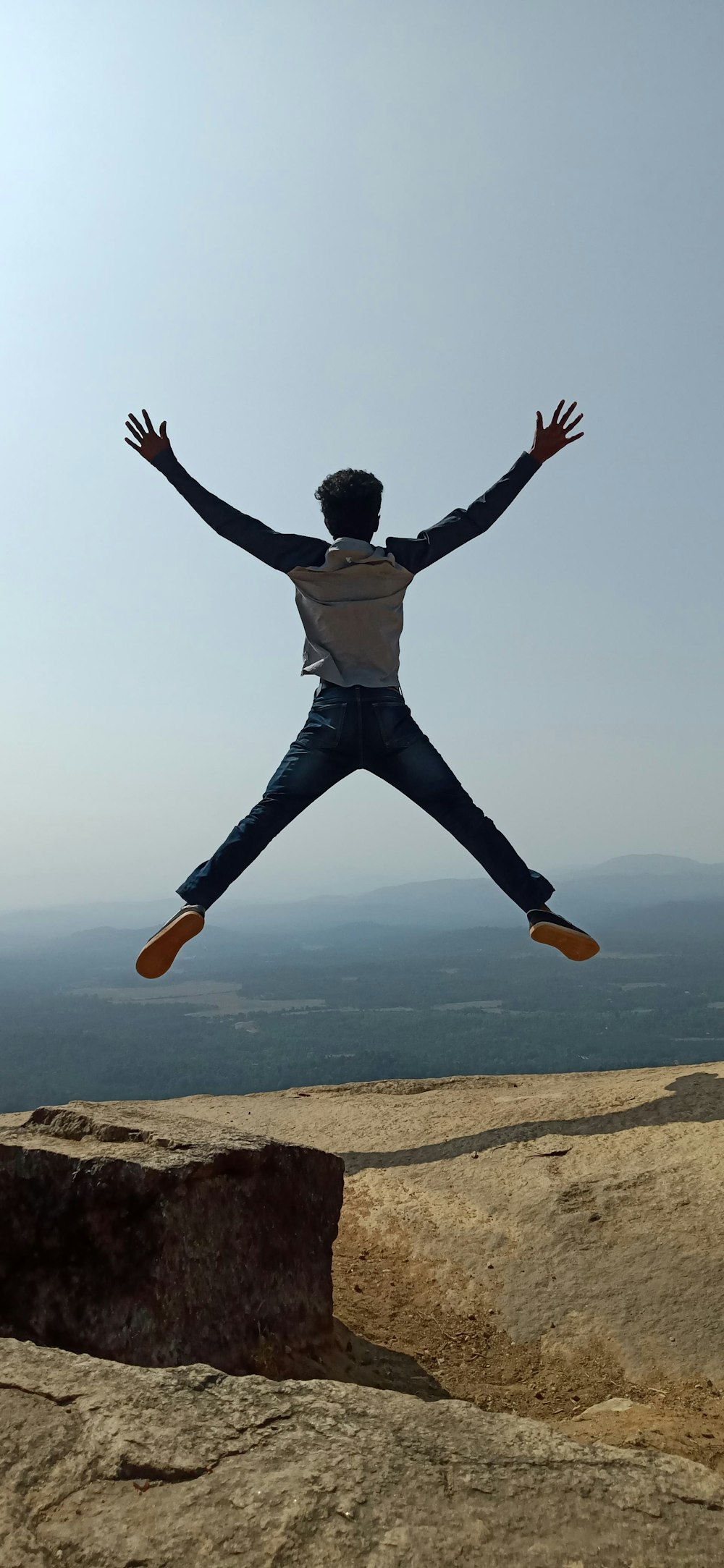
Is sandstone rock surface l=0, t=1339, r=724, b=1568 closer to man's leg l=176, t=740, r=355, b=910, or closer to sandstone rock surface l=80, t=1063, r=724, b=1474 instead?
sandstone rock surface l=80, t=1063, r=724, b=1474

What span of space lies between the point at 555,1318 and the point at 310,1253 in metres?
1.03

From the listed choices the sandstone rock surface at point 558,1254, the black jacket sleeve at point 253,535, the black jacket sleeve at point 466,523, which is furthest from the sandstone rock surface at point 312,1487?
the black jacket sleeve at point 466,523

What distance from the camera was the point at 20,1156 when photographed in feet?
9.46

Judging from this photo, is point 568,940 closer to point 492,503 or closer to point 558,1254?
point 558,1254

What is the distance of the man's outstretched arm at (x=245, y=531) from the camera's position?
16.6 ft

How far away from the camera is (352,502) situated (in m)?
5.16

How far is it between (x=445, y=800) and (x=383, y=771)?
15.3 inches

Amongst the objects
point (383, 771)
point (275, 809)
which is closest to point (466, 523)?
point (383, 771)

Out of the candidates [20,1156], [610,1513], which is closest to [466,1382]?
[20,1156]

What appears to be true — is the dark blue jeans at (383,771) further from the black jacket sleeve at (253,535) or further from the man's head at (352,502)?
the man's head at (352,502)

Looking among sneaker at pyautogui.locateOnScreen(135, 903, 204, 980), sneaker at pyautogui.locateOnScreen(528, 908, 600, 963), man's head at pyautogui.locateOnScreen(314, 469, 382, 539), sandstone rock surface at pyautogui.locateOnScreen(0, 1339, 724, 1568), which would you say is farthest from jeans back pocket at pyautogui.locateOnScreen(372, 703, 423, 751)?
sandstone rock surface at pyautogui.locateOnScreen(0, 1339, 724, 1568)

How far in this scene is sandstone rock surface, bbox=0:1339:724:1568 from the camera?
4.28 ft

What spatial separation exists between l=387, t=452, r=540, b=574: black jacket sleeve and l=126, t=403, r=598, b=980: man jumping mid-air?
2 cm

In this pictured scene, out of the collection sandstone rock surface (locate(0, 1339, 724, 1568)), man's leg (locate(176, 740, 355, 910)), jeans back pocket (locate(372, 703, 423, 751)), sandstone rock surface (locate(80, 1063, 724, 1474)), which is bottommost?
sandstone rock surface (locate(80, 1063, 724, 1474))
